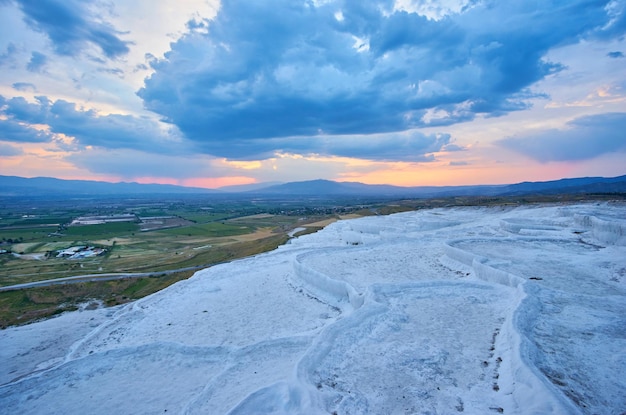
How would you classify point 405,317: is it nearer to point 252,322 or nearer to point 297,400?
point 297,400

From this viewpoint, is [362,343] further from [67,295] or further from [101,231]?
[101,231]

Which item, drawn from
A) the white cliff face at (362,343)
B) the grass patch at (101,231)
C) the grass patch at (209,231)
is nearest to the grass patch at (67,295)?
the white cliff face at (362,343)

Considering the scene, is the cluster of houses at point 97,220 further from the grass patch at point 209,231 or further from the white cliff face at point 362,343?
the white cliff face at point 362,343

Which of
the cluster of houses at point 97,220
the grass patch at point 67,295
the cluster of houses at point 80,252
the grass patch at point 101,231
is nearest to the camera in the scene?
the grass patch at point 67,295

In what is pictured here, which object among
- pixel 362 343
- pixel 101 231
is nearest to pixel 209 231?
pixel 101 231

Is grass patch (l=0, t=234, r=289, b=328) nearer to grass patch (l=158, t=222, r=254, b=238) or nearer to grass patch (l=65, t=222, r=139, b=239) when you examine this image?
grass patch (l=158, t=222, r=254, b=238)

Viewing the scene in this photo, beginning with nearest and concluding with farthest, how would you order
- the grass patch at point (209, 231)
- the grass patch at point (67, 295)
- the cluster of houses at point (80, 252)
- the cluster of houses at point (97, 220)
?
the grass patch at point (67, 295) < the cluster of houses at point (80, 252) < the grass patch at point (209, 231) < the cluster of houses at point (97, 220)

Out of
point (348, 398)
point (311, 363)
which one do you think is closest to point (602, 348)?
point (348, 398)
